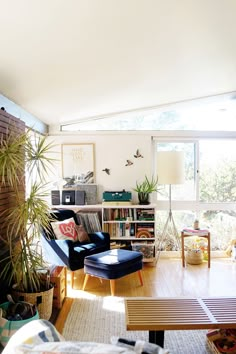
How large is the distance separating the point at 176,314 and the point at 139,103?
3089mm

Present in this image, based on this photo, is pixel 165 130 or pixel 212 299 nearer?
pixel 212 299

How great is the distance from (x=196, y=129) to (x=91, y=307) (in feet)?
10.5

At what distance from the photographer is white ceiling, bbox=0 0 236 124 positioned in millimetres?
1975

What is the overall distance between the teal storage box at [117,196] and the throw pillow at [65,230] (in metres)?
0.77

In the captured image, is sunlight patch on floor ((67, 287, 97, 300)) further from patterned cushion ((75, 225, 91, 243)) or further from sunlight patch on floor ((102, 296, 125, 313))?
patterned cushion ((75, 225, 91, 243))

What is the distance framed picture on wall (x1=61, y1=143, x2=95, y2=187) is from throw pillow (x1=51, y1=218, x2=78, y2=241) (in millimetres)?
1023

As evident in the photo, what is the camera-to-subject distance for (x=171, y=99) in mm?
4594

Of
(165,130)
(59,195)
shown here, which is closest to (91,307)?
(59,195)

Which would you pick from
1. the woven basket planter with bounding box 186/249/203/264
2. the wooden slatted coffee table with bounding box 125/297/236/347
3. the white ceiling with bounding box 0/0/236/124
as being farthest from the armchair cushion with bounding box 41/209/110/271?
the white ceiling with bounding box 0/0/236/124

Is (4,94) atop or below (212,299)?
atop

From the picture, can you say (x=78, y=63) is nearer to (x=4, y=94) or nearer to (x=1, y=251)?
(x=4, y=94)

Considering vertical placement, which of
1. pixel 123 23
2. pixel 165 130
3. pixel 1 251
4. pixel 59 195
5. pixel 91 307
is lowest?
pixel 91 307

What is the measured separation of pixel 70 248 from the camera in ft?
12.0

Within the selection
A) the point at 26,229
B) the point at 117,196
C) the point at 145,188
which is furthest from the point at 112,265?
the point at 145,188
